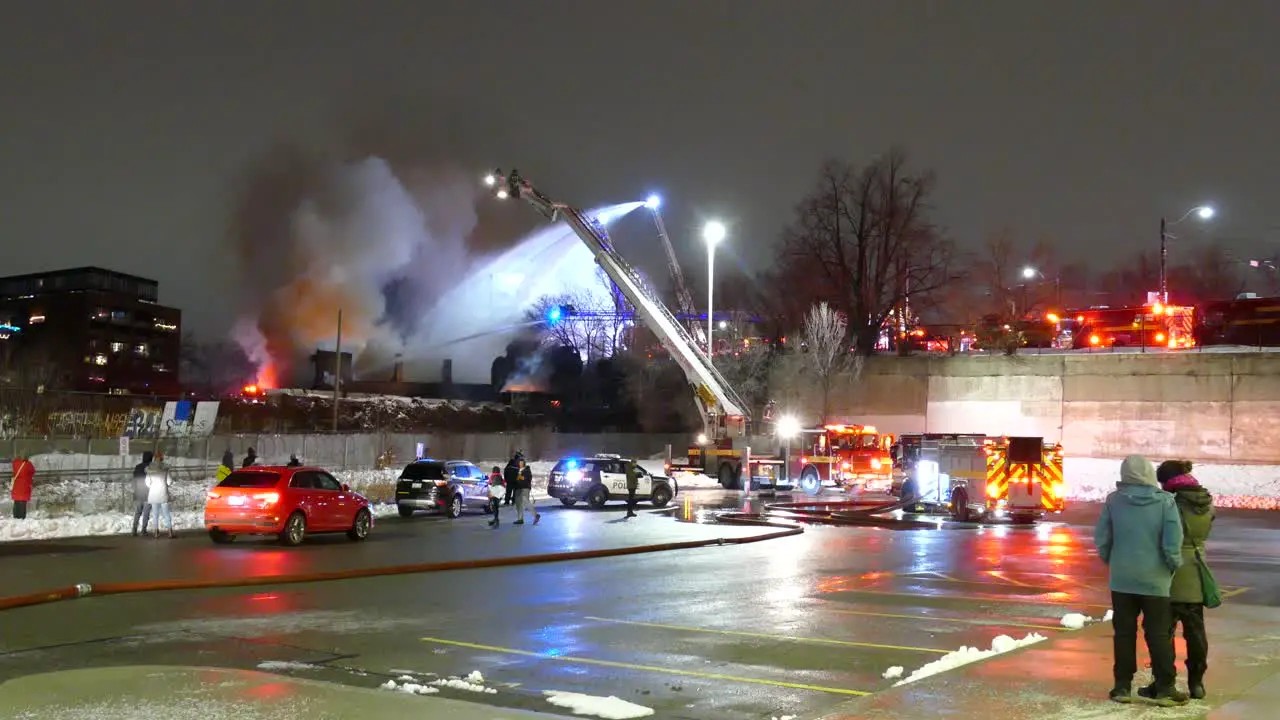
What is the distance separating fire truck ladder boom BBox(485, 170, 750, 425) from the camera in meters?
42.8

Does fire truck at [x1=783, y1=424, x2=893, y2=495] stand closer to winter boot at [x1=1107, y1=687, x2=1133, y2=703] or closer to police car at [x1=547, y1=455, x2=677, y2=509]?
police car at [x1=547, y1=455, x2=677, y2=509]

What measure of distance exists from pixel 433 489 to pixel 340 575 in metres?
13.7

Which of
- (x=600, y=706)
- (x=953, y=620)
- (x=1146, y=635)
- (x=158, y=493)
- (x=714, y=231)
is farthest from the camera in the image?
(x=714, y=231)

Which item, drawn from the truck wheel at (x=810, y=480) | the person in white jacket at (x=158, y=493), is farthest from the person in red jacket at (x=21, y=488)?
the truck wheel at (x=810, y=480)

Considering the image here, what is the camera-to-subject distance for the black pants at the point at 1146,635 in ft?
24.7

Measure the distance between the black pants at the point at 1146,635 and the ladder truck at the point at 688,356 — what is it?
33.7 meters

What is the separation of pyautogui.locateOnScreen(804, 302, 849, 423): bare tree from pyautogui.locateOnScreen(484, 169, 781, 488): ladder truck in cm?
1346

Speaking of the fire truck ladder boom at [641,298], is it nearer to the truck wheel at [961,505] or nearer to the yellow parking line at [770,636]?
the truck wheel at [961,505]

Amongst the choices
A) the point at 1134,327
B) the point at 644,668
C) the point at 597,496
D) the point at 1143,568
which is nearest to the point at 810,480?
the point at 597,496

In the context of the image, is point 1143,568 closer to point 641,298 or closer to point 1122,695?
point 1122,695

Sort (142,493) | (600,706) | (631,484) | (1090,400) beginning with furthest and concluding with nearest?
1. (1090,400)
2. (631,484)
3. (142,493)
4. (600,706)

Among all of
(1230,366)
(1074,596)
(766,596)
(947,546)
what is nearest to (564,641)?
(766,596)

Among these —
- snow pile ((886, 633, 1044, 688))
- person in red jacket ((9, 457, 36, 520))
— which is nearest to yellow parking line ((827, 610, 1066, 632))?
snow pile ((886, 633, 1044, 688))

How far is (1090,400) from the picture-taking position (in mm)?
54062
